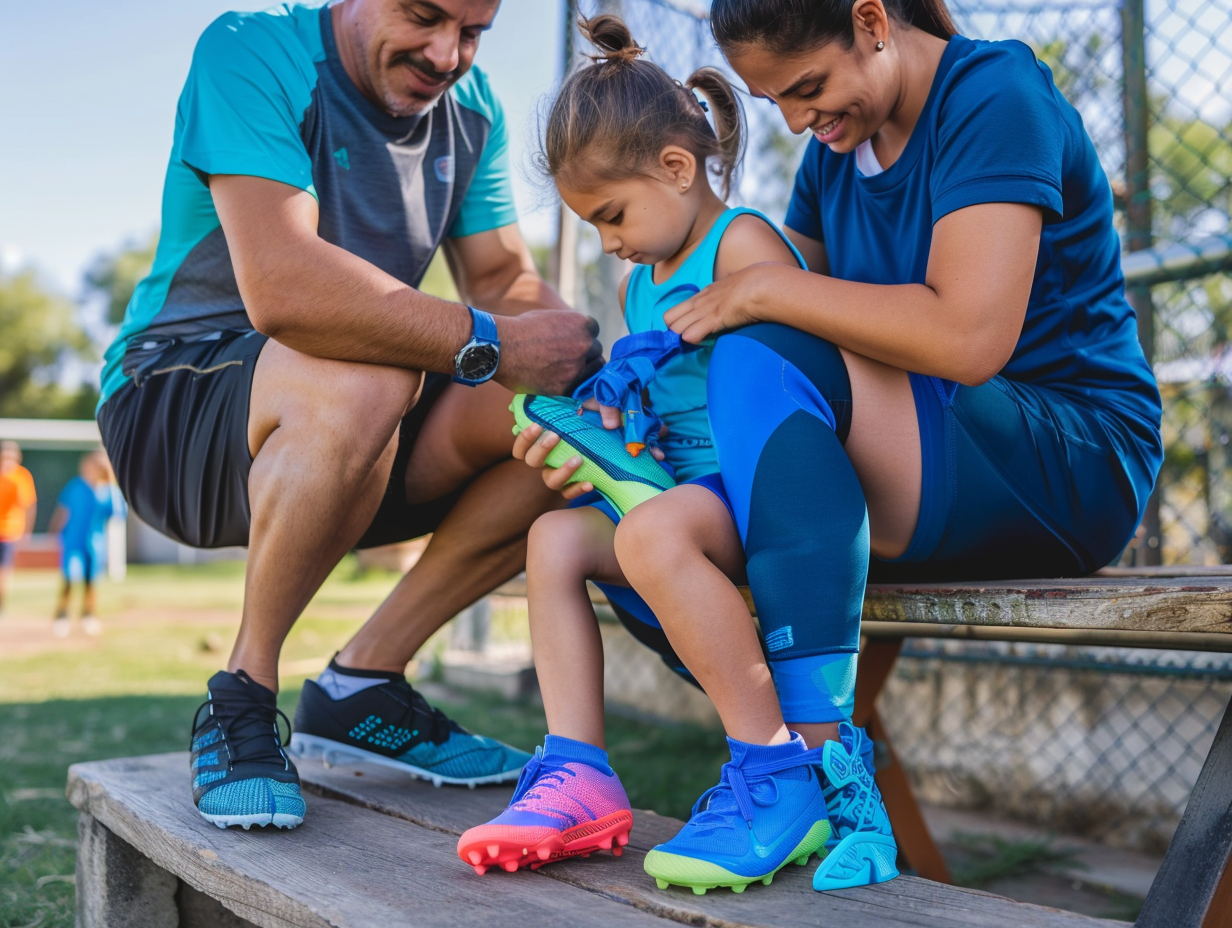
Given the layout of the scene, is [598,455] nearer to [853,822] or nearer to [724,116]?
[853,822]

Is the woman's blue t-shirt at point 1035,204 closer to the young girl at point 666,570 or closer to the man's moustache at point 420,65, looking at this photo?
the young girl at point 666,570

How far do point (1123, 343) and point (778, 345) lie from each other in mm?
622

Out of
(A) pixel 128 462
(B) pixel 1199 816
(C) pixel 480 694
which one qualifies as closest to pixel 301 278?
(A) pixel 128 462

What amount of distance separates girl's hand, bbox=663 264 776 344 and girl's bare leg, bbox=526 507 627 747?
1.00ft

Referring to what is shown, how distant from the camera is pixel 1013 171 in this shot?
1305 millimetres

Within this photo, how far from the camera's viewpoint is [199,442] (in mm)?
1834

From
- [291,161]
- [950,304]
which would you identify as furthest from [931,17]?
[291,161]

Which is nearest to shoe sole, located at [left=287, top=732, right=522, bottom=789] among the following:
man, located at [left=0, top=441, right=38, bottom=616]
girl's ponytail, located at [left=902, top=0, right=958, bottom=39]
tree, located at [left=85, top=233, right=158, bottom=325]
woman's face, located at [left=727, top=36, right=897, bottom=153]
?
woman's face, located at [left=727, top=36, right=897, bottom=153]

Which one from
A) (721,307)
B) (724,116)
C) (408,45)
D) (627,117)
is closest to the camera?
(721,307)

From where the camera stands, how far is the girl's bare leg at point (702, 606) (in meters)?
1.22

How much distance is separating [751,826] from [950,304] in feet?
2.23

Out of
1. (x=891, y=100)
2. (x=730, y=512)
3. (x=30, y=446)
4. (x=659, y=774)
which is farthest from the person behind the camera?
(x=30, y=446)

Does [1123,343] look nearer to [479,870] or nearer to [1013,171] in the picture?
[1013,171]

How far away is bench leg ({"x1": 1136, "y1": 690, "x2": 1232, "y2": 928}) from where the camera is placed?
1035 millimetres
